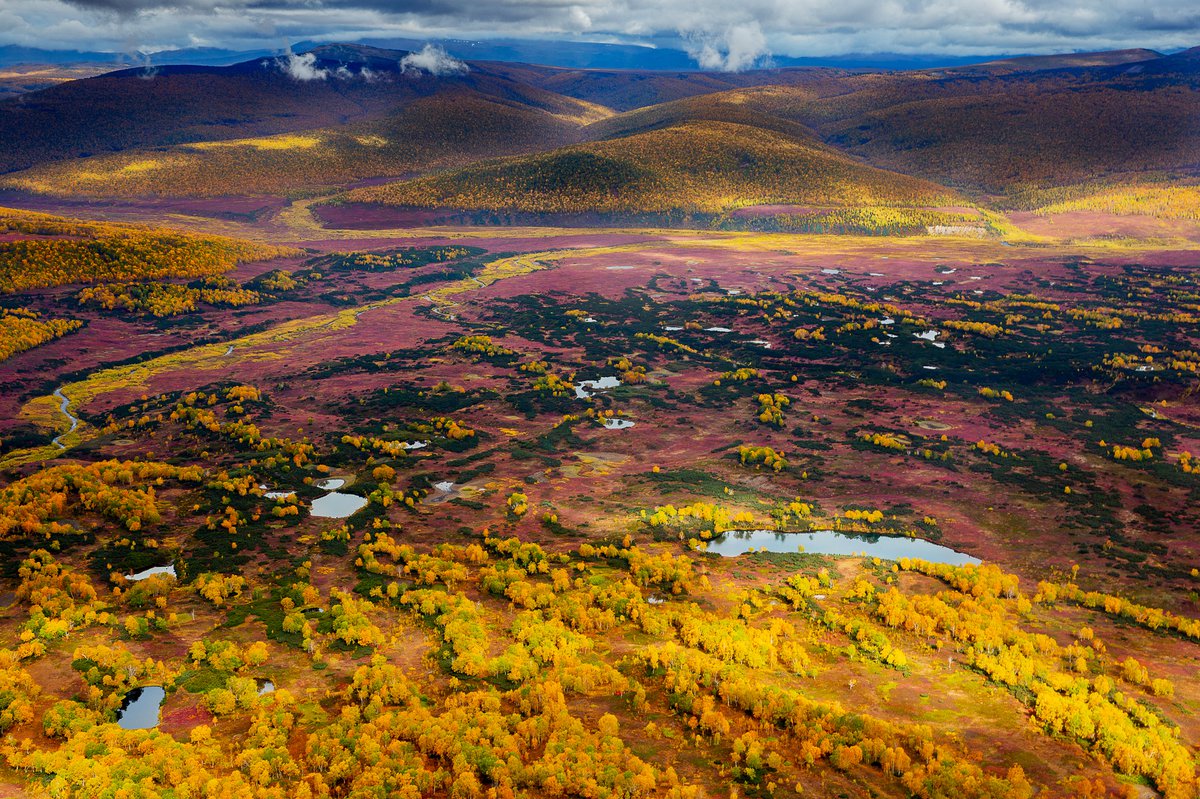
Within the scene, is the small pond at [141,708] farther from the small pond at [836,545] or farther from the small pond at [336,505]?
the small pond at [836,545]

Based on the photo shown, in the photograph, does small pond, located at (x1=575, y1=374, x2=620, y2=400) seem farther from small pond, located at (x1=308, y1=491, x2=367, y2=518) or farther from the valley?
small pond, located at (x1=308, y1=491, x2=367, y2=518)

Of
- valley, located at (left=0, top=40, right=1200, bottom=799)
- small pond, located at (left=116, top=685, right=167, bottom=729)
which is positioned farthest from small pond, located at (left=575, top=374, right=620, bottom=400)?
small pond, located at (left=116, top=685, right=167, bottom=729)

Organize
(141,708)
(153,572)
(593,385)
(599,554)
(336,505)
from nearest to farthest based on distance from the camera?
(141,708) < (153,572) < (599,554) < (336,505) < (593,385)

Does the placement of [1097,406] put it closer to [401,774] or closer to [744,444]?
[744,444]

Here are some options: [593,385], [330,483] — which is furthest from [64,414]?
[593,385]

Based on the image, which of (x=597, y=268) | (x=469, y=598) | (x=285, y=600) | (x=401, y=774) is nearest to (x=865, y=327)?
(x=597, y=268)

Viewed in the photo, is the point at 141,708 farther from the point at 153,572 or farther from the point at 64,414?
the point at 64,414
